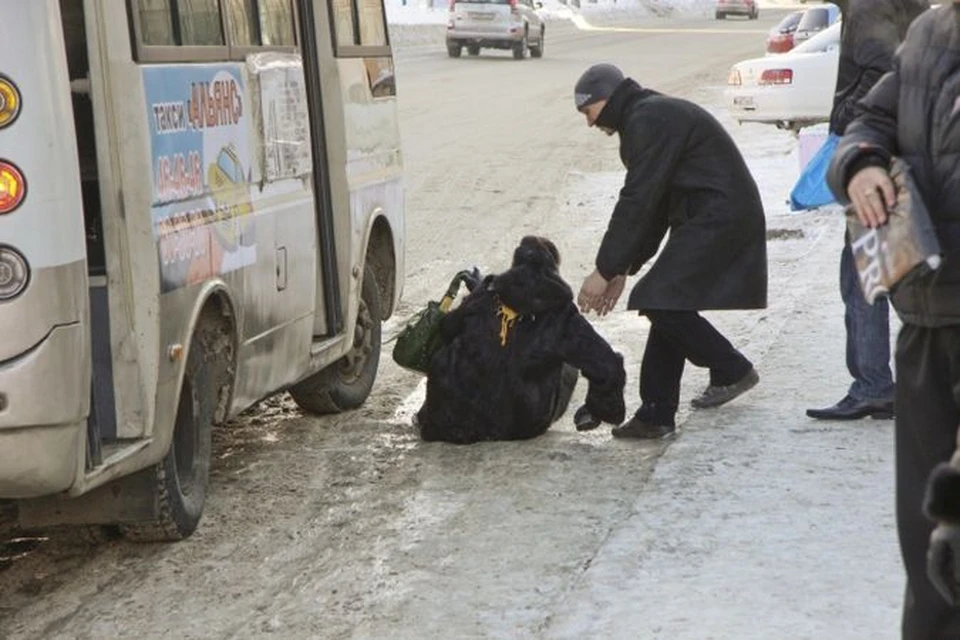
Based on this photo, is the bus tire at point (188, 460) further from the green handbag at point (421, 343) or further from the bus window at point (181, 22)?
the green handbag at point (421, 343)

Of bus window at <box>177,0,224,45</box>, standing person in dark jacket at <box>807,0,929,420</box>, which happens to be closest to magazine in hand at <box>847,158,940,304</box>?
bus window at <box>177,0,224,45</box>

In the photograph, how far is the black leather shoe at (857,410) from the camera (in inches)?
327

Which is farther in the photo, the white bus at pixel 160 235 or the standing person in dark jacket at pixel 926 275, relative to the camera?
the white bus at pixel 160 235

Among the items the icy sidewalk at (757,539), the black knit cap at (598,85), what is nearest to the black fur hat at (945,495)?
the icy sidewalk at (757,539)

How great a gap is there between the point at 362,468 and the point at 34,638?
2335 mm

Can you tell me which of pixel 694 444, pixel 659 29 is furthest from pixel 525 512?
pixel 659 29

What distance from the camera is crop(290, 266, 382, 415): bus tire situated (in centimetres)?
905

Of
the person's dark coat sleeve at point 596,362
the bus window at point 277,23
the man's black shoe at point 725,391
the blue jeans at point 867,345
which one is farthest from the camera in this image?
the man's black shoe at point 725,391

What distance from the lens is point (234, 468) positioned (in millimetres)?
8133

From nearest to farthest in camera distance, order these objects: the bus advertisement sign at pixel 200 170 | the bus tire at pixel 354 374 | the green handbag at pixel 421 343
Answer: the bus advertisement sign at pixel 200 170 < the green handbag at pixel 421 343 < the bus tire at pixel 354 374

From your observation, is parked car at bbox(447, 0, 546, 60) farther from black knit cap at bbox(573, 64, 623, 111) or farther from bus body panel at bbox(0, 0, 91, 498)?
bus body panel at bbox(0, 0, 91, 498)

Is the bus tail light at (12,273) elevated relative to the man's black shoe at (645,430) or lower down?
elevated

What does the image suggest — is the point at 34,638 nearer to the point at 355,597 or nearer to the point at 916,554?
the point at 355,597

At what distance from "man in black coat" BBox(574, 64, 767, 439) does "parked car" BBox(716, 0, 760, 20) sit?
70.6 m
